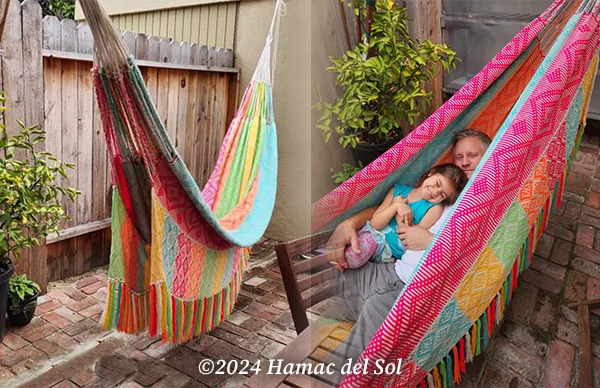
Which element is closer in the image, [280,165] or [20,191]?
[20,191]

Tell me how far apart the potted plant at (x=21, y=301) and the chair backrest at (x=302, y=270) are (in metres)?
1.04

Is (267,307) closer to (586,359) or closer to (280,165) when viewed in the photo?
(280,165)

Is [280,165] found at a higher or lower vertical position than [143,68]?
lower

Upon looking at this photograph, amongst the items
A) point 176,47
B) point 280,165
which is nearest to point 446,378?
point 280,165

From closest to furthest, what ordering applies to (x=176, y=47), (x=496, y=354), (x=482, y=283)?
(x=482, y=283) < (x=496, y=354) < (x=176, y=47)

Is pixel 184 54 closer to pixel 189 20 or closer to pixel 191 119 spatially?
pixel 191 119

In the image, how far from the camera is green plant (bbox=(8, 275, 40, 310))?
173 cm

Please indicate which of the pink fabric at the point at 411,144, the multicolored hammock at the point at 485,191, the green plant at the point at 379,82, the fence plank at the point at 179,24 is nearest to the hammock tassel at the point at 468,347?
the multicolored hammock at the point at 485,191

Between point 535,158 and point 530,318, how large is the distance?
0.67m

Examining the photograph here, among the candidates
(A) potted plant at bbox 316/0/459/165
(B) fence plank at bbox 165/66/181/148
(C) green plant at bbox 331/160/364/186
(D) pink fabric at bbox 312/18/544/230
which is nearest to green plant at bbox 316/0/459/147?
(A) potted plant at bbox 316/0/459/165

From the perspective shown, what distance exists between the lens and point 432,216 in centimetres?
134

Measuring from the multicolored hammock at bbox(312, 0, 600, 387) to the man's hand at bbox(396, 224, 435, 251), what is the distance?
15 centimetres

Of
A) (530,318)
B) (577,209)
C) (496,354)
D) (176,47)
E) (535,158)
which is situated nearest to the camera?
(535,158)

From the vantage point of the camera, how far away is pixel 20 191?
1526 millimetres
